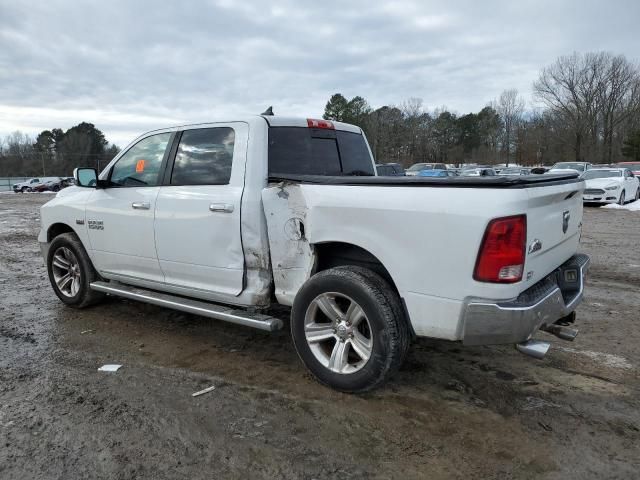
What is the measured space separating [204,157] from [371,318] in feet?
6.82

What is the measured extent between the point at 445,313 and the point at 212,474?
5.19ft

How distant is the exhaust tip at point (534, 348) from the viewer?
3.00 meters

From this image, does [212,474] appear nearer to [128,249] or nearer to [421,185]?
[421,185]

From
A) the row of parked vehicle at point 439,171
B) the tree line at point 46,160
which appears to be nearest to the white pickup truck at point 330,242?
the row of parked vehicle at point 439,171

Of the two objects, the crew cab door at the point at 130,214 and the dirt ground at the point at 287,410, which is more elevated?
the crew cab door at the point at 130,214

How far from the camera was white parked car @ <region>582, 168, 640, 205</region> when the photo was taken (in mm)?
18844

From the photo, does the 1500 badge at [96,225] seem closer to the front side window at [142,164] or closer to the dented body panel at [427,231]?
the front side window at [142,164]

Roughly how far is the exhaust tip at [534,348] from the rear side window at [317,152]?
2.19 meters

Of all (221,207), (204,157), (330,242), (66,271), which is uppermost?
(204,157)

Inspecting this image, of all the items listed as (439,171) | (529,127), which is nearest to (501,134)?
(529,127)

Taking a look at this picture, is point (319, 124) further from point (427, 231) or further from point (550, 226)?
point (550, 226)

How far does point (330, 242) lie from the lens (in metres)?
3.58

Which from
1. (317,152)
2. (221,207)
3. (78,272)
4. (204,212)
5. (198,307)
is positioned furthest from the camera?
(78,272)

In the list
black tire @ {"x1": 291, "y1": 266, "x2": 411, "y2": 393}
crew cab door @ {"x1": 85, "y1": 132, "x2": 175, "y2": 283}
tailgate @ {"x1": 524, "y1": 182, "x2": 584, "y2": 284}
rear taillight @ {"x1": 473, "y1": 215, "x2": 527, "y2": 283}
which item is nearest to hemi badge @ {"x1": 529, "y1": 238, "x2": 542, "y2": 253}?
tailgate @ {"x1": 524, "y1": 182, "x2": 584, "y2": 284}
